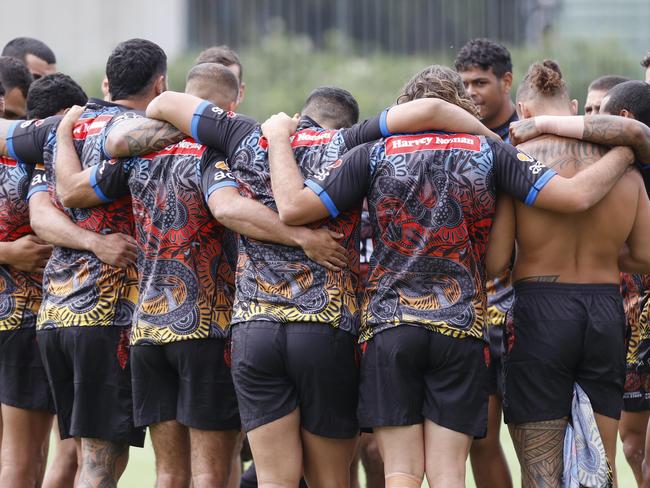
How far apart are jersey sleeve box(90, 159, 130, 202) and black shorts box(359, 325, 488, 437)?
1.75 meters

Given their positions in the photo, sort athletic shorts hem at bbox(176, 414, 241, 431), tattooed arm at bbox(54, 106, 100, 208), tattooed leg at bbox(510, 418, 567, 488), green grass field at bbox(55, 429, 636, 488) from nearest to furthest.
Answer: tattooed leg at bbox(510, 418, 567, 488) < athletic shorts hem at bbox(176, 414, 241, 431) < tattooed arm at bbox(54, 106, 100, 208) < green grass field at bbox(55, 429, 636, 488)

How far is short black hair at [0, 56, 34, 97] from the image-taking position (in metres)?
8.60

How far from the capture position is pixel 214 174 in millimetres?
6477

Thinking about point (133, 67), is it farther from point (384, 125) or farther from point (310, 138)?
point (384, 125)

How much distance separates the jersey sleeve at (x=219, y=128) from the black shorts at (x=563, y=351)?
169cm

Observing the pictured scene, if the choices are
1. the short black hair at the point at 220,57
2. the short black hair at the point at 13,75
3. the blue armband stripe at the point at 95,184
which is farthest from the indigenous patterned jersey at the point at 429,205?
the short black hair at the point at 13,75

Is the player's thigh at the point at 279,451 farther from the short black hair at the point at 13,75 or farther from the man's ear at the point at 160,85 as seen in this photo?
the short black hair at the point at 13,75

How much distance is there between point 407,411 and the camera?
19.9 feet

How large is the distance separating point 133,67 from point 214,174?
0.97m

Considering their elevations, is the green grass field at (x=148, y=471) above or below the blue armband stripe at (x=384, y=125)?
below

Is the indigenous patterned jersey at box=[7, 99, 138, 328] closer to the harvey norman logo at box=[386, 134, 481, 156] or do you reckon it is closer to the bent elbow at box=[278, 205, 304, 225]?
the bent elbow at box=[278, 205, 304, 225]

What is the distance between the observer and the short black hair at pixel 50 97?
7.63 meters

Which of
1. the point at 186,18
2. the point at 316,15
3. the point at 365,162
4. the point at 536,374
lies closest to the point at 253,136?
the point at 365,162

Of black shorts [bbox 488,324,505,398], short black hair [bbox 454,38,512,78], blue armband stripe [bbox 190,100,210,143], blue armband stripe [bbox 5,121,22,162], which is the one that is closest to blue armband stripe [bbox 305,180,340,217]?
blue armband stripe [bbox 190,100,210,143]
